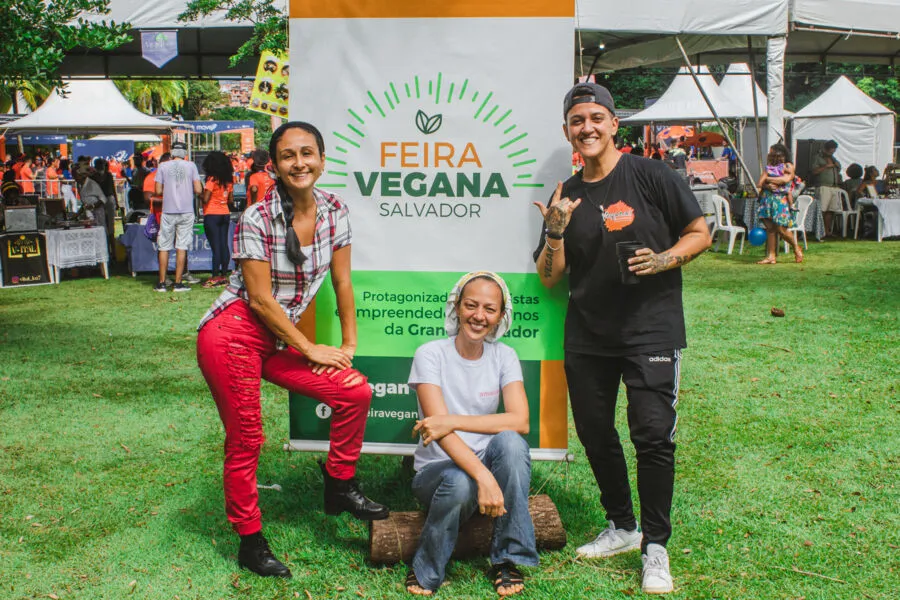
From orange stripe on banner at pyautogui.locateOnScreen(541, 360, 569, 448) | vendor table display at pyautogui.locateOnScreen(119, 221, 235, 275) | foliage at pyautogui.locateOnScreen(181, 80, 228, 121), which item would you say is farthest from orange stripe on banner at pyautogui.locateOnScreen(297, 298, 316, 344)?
foliage at pyautogui.locateOnScreen(181, 80, 228, 121)

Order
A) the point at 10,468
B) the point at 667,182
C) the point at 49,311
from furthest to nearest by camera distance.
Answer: the point at 49,311
the point at 10,468
the point at 667,182

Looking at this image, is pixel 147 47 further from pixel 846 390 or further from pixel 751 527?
pixel 751 527

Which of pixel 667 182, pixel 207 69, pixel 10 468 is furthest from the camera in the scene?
pixel 207 69

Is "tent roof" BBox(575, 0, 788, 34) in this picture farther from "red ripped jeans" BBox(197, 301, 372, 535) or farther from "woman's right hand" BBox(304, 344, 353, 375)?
"red ripped jeans" BBox(197, 301, 372, 535)

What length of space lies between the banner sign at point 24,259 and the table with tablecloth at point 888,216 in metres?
14.1

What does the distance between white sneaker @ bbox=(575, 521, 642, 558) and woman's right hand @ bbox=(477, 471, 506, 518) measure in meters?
0.60

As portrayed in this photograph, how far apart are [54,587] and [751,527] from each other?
297 cm

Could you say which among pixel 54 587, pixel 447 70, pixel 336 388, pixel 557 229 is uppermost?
pixel 447 70

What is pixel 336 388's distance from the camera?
11.7 ft

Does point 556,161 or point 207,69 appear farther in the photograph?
point 207,69

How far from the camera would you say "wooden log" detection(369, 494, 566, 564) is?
3.63m

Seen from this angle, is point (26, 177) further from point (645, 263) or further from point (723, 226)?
point (645, 263)

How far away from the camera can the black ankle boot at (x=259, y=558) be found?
353 centimetres

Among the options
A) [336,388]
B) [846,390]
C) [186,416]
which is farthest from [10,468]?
[846,390]
